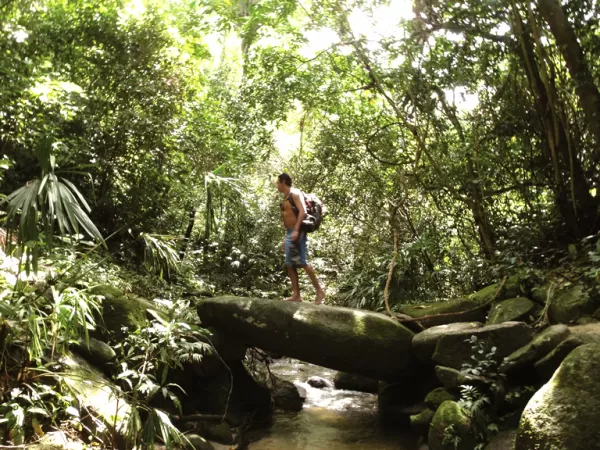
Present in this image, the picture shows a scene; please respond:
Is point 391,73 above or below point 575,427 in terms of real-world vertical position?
above

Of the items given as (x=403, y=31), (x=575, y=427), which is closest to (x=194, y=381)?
(x=575, y=427)

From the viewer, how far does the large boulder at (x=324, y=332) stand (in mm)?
5820

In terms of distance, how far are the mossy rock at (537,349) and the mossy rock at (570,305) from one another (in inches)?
17.5

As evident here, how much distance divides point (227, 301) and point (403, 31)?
4.56 metres

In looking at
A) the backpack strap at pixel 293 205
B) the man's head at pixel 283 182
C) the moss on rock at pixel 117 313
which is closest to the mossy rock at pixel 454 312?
the backpack strap at pixel 293 205

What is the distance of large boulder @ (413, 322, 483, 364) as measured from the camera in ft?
18.0

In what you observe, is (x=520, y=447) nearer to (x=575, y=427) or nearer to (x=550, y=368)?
(x=575, y=427)

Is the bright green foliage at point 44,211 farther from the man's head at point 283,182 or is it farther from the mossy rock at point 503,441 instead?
the mossy rock at point 503,441

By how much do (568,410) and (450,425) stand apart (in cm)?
120

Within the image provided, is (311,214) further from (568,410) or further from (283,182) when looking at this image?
(568,410)

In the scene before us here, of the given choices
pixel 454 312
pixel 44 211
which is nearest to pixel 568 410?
pixel 454 312

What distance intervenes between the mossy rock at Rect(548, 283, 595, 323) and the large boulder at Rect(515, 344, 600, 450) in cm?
129

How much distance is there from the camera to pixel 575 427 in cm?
352

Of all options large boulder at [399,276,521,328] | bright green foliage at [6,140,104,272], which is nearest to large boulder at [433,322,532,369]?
large boulder at [399,276,521,328]
